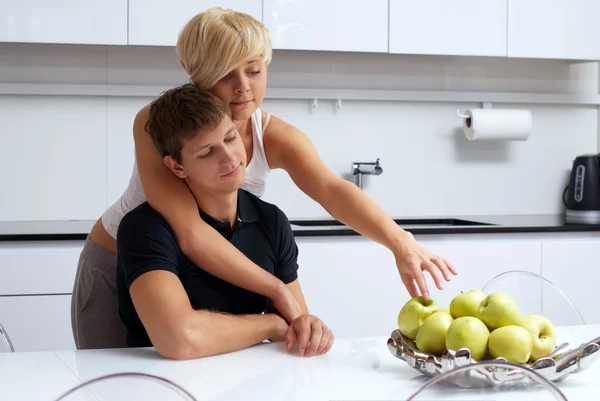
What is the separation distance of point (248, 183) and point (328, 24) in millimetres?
1294

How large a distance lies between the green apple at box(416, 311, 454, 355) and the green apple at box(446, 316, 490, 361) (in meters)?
0.02

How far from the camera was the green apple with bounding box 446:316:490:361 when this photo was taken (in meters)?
1.16

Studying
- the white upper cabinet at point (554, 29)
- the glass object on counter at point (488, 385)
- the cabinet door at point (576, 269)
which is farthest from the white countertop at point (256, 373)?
the white upper cabinet at point (554, 29)

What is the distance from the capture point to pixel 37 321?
8.73ft

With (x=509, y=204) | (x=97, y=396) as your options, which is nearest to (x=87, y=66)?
(x=509, y=204)

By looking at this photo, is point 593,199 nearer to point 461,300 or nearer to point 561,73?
point 561,73

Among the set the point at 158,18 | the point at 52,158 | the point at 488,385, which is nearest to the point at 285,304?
the point at 488,385

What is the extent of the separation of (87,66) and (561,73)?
2.16m

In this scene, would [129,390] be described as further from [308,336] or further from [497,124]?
[497,124]

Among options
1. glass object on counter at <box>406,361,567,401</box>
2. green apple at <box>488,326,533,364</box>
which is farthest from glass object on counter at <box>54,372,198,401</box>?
green apple at <box>488,326,533,364</box>

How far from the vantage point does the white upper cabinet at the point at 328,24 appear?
3.02 meters

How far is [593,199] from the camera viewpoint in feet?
10.7

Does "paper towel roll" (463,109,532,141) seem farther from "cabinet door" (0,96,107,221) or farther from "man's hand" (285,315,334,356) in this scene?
"man's hand" (285,315,334,356)

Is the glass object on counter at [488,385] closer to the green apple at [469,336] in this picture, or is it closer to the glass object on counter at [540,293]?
the green apple at [469,336]
